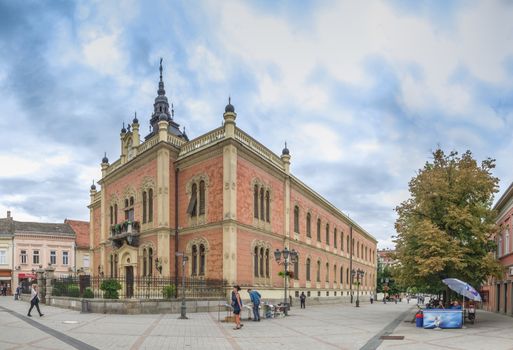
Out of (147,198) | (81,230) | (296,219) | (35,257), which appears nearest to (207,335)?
(147,198)

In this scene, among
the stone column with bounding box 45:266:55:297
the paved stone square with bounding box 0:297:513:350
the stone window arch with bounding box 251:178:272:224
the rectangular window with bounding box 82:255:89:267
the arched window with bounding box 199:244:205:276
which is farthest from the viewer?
the rectangular window with bounding box 82:255:89:267

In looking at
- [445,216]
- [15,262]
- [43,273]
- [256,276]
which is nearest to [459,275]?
[445,216]

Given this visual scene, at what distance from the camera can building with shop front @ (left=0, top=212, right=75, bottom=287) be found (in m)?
55.7

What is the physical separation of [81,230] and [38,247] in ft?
28.1

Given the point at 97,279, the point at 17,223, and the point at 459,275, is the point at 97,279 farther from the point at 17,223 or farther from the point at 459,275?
the point at 17,223

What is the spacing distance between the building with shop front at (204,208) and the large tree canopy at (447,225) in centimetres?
1010

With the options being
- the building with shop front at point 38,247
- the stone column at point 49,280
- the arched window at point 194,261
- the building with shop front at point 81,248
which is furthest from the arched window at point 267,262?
the building with shop front at point 81,248

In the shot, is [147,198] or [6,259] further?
[6,259]

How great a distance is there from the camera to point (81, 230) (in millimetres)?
65500

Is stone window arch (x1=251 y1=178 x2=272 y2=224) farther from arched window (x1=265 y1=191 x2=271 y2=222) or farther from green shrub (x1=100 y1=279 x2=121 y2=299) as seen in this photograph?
green shrub (x1=100 y1=279 x2=121 y2=299)

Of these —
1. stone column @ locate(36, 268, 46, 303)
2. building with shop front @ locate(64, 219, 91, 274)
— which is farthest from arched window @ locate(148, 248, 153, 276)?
building with shop front @ locate(64, 219, 91, 274)

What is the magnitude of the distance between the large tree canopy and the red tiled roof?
165 feet

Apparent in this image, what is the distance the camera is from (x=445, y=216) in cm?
2236

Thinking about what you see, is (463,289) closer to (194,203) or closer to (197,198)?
(197,198)
